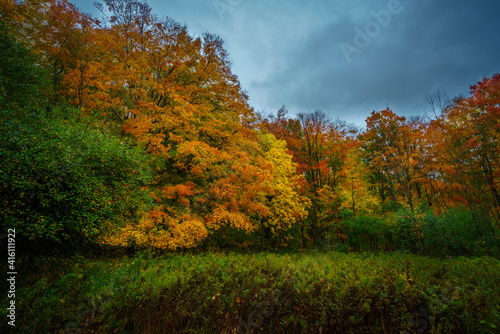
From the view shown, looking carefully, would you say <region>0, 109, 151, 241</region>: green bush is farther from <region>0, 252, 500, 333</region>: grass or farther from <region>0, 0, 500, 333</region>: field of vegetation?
<region>0, 252, 500, 333</region>: grass

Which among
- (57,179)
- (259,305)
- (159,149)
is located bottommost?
(259,305)

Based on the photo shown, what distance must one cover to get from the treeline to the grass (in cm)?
154

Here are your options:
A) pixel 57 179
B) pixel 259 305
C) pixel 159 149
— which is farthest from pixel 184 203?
pixel 259 305

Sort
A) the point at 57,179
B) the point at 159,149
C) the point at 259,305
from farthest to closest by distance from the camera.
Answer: the point at 159,149 < the point at 57,179 < the point at 259,305

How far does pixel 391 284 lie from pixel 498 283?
265 centimetres

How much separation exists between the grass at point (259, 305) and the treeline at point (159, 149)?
5.06 feet

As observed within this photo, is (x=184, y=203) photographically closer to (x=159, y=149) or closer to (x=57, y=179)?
(x=159, y=149)

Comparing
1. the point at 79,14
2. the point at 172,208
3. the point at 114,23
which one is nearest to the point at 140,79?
the point at 114,23

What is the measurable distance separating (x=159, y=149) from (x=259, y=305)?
25.3 ft

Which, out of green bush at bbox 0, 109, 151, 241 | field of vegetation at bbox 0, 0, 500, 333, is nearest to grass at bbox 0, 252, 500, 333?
field of vegetation at bbox 0, 0, 500, 333

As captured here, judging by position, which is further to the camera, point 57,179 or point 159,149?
point 159,149

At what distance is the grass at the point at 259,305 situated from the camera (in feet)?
12.8

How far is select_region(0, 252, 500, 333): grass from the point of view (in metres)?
3.91

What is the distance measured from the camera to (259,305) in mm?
4695
